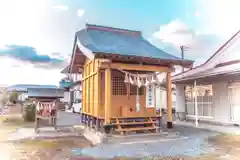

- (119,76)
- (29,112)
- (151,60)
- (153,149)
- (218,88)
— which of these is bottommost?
(153,149)

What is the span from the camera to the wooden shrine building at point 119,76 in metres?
A: 5.82

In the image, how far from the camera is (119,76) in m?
6.89

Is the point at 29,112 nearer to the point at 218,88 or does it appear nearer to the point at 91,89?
the point at 91,89

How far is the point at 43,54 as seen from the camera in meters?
6.12

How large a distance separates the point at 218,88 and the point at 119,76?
4108 millimetres

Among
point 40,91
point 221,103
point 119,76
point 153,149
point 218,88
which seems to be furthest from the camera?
point 218,88

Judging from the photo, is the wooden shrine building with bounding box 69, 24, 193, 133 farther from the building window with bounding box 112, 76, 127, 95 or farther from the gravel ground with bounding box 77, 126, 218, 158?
the gravel ground with bounding box 77, 126, 218, 158

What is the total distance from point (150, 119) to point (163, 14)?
295 cm

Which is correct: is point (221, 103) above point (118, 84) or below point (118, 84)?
below

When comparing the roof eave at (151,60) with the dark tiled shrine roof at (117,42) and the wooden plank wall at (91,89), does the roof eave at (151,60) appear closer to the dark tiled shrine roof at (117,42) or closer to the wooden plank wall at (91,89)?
the dark tiled shrine roof at (117,42)

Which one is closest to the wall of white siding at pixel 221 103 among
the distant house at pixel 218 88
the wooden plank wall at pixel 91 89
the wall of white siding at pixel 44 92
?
the distant house at pixel 218 88

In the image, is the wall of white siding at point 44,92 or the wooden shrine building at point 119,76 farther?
the wall of white siding at point 44,92

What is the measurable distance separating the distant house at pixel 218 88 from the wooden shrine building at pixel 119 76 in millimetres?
2081

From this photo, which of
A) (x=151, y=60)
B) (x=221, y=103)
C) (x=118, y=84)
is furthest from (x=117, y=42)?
(x=221, y=103)
